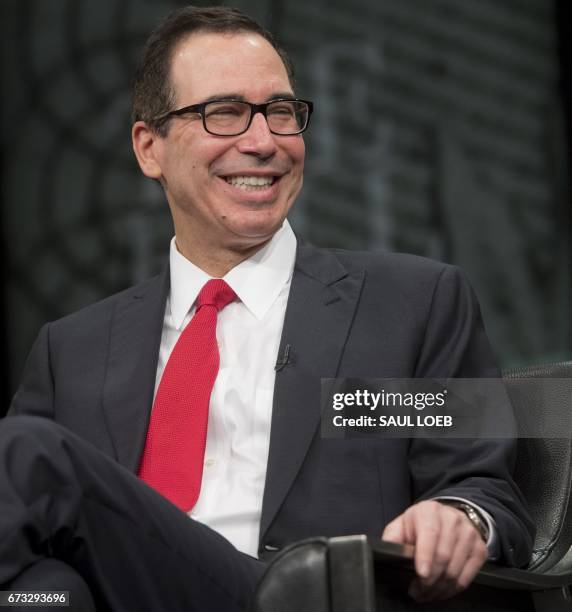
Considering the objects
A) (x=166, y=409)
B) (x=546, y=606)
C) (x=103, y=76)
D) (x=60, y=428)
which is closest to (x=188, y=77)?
(x=166, y=409)

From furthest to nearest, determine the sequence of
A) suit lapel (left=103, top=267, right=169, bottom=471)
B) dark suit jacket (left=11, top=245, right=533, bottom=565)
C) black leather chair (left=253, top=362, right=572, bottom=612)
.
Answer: suit lapel (left=103, top=267, right=169, bottom=471)
dark suit jacket (left=11, top=245, right=533, bottom=565)
black leather chair (left=253, top=362, right=572, bottom=612)

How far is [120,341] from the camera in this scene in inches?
83.0

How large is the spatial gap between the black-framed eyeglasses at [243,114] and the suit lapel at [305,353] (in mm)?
226

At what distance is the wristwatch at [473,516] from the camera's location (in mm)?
1543

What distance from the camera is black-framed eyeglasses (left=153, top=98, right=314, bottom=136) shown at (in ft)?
6.82

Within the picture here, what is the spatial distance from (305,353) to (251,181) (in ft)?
1.21

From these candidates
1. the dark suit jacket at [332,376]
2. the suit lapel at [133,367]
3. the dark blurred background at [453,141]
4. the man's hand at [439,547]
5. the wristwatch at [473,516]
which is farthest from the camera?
the dark blurred background at [453,141]

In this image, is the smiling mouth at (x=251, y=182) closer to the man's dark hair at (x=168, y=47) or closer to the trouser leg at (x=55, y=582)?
the man's dark hair at (x=168, y=47)

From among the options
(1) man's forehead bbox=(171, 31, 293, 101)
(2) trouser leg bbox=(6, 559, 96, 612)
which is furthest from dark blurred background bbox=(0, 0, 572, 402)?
(2) trouser leg bbox=(6, 559, 96, 612)

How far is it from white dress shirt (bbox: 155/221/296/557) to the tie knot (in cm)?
1

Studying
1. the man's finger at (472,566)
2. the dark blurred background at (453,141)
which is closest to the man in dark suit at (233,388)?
the man's finger at (472,566)

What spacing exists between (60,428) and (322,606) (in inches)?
15.1

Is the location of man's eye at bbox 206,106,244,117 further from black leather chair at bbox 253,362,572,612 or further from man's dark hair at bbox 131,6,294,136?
black leather chair at bbox 253,362,572,612

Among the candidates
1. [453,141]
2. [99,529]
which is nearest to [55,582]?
[99,529]
